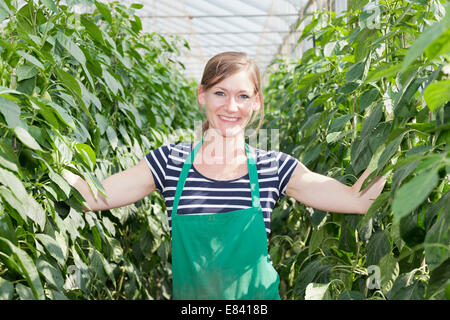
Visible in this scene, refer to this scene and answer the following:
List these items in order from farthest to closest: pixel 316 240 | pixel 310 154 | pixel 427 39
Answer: pixel 310 154 < pixel 316 240 < pixel 427 39

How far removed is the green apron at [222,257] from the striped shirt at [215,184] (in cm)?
6

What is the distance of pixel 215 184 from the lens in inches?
60.5

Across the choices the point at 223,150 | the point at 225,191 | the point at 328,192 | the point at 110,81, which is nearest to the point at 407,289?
the point at 328,192

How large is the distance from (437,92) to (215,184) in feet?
2.60

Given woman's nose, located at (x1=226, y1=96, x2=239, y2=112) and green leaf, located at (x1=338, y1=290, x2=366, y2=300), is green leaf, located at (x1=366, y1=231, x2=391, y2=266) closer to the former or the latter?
green leaf, located at (x1=338, y1=290, x2=366, y2=300)

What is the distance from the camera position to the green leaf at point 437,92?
2.73ft

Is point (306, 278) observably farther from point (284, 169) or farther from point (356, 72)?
point (356, 72)

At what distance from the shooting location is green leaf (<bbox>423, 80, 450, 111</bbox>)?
2.73 ft

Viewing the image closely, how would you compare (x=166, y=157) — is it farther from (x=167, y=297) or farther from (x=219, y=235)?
(x=167, y=297)

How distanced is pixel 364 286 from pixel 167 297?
1.86 meters

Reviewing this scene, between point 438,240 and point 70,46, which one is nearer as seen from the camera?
point 438,240

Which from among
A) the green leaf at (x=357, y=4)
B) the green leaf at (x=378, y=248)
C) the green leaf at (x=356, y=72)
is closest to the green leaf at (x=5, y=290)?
the green leaf at (x=378, y=248)

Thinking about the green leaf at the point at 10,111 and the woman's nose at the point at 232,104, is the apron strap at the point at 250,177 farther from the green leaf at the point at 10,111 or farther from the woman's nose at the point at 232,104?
the green leaf at the point at 10,111
